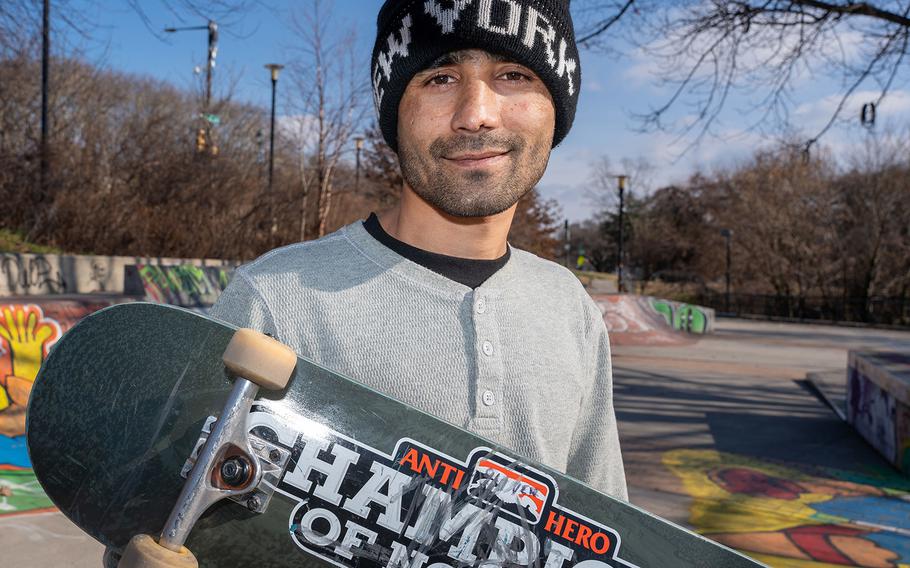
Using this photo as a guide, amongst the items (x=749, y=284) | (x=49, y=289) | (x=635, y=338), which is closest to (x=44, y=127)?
(x=49, y=289)

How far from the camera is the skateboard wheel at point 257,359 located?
0.95 metres

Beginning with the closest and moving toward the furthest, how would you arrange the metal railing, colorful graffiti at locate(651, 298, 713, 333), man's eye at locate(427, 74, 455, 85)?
1. man's eye at locate(427, 74, 455, 85)
2. colorful graffiti at locate(651, 298, 713, 333)
3. the metal railing

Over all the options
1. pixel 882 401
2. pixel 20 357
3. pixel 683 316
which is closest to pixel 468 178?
pixel 20 357

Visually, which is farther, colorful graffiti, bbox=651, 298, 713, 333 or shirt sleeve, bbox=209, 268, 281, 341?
colorful graffiti, bbox=651, 298, 713, 333

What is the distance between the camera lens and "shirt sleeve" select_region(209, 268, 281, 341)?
1205mm

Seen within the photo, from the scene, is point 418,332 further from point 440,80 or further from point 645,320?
point 645,320

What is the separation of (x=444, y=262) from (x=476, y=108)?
315 mm

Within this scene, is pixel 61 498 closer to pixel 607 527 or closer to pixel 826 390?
pixel 607 527

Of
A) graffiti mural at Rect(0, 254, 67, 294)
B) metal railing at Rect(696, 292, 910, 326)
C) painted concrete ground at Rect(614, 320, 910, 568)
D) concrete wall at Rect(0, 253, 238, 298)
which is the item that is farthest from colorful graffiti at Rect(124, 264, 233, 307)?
metal railing at Rect(696, 292, 910, 326)

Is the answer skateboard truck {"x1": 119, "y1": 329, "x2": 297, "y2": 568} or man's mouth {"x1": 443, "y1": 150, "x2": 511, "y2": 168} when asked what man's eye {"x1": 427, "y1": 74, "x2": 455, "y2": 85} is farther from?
skateboard truck {"x1": 119, "y1": 329, "x2": 297, "y2": 568}

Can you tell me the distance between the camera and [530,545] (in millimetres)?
1282

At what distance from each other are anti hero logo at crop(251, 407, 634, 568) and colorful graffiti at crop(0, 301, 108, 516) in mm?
4628

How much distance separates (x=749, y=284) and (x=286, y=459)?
37584 mm

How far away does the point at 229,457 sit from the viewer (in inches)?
39.0
